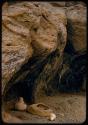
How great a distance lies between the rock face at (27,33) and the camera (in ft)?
17.5

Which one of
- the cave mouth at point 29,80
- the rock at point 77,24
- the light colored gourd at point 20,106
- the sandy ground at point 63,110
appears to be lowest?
the sandy ground at point 63,110

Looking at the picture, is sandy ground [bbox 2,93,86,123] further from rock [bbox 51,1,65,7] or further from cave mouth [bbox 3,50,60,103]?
rock [bbox 51,1,65,7]

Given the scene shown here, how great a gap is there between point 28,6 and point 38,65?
4.74 ft

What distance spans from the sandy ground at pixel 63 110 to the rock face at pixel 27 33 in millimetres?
867

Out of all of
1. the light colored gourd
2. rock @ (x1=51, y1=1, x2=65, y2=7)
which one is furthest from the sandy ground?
rock @ (x1=51, y1=1, x2=65, y2=7)

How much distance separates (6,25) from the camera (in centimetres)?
538

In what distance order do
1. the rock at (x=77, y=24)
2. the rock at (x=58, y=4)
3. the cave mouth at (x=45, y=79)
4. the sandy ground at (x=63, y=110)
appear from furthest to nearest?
the rock at (x=77, y=24)
the rock at (x=58, y=4)
the cave mouth at (x=45, y=79)
the sandy ground at (x=63, y=110)

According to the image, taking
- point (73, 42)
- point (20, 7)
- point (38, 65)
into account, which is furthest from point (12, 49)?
point (73, 42)

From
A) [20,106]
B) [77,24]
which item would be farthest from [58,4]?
[20,106]

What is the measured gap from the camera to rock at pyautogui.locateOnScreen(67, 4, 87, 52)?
797cm

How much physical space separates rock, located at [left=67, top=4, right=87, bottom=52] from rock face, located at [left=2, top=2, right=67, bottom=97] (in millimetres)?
806

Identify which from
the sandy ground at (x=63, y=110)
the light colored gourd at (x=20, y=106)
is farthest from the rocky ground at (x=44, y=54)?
the light colored gourd at (x=20, y=106)

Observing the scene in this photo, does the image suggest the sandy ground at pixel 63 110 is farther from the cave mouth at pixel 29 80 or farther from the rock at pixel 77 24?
the rock at pixel 77 24

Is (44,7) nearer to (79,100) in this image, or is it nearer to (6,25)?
(6,25)
